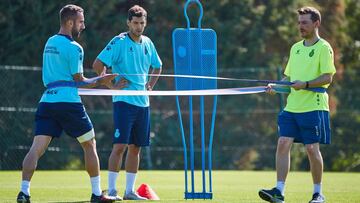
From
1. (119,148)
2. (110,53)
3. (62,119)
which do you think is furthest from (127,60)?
(62,119)

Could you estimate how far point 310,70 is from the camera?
10.3m

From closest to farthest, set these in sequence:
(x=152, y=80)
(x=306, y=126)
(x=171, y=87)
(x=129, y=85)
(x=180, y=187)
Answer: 1. (x=306, y=126)
2. (x=129, y=85)
3. (x=152, y=80)
4. (x=180, y=187)
5. (x=171, y=87)

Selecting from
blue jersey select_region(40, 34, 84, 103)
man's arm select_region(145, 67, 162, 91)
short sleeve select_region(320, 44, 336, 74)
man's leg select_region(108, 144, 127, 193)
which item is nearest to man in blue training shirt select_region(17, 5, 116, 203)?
blue jersey select_region(40, 34, 84, 103)

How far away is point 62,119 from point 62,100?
21 centimetres

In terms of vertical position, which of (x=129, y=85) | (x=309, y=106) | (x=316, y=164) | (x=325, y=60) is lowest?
(x=316, y=164)

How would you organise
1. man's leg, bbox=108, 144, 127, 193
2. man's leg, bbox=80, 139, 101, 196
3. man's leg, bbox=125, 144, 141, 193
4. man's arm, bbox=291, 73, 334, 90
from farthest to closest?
1. man's leg, bbox=125, 144, 141, 193
2. man's leg, bbox=108, 144, 127, 193
3. man's arm, bbox=291, 73, 334, 90
4. man's leg, bbox=80, 139, 101, 196

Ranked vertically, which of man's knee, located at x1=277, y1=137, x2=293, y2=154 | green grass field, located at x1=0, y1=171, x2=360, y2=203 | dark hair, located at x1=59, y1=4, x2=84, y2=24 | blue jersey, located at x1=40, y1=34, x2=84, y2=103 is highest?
dark hair, located at x1=59, y1=4, x2=84, y2=24

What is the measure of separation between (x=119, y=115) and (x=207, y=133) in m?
13.6

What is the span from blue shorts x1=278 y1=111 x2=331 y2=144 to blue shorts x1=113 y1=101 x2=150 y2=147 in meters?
1.68

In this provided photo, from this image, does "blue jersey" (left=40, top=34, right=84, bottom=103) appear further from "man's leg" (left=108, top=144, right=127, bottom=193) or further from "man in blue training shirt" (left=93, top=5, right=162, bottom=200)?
"man's leg" (left=108, top=144, right=127, bottom=193)

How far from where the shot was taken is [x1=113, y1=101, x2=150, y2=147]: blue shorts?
1076 cm

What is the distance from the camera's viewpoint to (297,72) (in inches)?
408

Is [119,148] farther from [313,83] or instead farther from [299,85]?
[313,83]

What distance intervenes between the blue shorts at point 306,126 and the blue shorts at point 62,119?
2209 millimetres
